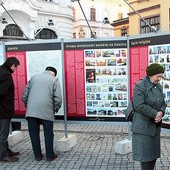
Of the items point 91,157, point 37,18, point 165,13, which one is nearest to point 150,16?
point 165,13

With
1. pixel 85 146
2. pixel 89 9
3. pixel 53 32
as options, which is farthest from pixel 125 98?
pixel 89 9

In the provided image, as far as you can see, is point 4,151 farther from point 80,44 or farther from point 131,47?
point 131,47

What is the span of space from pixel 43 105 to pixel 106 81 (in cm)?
119

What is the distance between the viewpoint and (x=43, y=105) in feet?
19.1

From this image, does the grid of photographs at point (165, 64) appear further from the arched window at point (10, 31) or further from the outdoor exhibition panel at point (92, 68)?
the arched window at point (10, 31)

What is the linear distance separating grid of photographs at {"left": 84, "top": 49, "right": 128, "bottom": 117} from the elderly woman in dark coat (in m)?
1.79

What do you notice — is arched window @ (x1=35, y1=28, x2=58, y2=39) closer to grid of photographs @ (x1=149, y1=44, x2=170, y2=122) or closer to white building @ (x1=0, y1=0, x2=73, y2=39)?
white building @ (x1=0, y1=0, x2=73, y2=39)

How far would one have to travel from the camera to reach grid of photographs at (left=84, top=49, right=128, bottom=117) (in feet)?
20.0

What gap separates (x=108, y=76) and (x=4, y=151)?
2.18 metres

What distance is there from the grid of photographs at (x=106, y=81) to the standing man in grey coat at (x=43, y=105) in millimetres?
706

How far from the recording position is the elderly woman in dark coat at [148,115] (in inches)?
165

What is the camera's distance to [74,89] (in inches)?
254

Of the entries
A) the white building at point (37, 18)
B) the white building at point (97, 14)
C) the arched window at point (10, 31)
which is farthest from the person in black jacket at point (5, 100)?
the white building at point (97, 14)

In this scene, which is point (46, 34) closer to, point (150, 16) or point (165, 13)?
point (150, 16)
